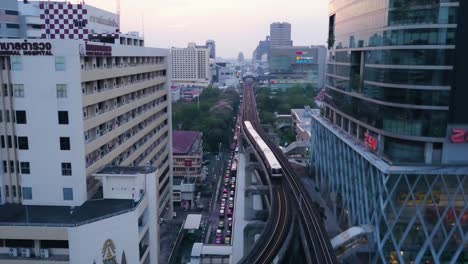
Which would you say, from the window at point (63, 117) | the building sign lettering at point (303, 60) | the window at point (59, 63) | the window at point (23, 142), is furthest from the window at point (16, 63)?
the building sign lettering at point (303, 60)

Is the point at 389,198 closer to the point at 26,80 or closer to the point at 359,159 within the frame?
the point at 359,159

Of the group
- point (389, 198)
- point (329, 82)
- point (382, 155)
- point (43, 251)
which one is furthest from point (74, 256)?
point (329, 82)

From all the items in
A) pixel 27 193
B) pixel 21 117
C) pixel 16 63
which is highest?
pixel 16 63

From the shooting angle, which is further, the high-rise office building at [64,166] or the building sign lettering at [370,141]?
the building sign lettering at [370,141]

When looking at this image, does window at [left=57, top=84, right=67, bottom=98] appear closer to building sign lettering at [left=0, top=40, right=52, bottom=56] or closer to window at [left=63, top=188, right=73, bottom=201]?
building sign lettering at [left=0, top=40, right=52, bottom=56]

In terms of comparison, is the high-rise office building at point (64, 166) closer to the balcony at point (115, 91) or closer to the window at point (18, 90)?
the window at point (18, 90)

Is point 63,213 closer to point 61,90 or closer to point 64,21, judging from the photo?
point 61,90

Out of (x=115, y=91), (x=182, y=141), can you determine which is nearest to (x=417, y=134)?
(x=115, y=91)
